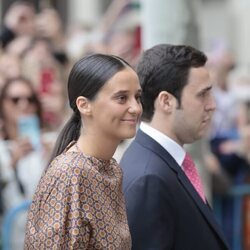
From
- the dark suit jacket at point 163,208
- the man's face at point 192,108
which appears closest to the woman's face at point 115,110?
the dark suit jacket at point 163,208

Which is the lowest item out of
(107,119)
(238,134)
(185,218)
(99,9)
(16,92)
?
(99,9)

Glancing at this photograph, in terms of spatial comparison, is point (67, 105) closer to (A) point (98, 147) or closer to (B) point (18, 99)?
(B) point (18, 99)

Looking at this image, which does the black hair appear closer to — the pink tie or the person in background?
the pink tie

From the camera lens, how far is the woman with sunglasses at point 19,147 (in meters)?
6.56

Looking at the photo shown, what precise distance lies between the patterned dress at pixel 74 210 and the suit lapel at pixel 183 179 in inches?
26.0

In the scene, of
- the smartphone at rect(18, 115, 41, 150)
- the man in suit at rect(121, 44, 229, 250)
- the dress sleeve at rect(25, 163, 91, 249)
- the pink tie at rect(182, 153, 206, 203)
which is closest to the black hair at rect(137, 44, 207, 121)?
the man in suit at rect(121, 44, 229, 250)

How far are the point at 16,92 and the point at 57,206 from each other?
14.1 ft

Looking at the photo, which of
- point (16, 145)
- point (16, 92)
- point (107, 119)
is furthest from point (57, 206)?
point (16, 92)

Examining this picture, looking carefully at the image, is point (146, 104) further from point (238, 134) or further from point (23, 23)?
point (23, 23)

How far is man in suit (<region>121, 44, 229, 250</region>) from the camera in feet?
11.9

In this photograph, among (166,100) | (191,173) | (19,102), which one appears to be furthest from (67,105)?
(166,100)

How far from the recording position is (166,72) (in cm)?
395

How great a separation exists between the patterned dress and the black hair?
0.84 m

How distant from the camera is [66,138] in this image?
335cm
